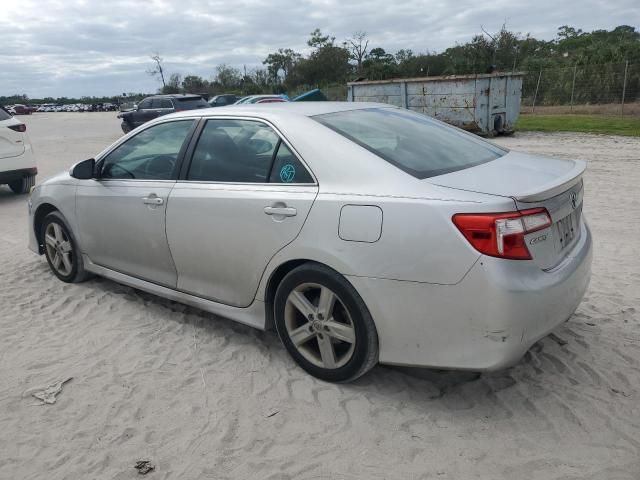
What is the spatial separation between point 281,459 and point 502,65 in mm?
35776

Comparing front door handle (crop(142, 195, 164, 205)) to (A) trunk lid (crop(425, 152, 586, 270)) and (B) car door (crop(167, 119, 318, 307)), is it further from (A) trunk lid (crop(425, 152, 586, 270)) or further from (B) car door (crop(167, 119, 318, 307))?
(A) trunk lid (crop(425, 152, 586, 270))

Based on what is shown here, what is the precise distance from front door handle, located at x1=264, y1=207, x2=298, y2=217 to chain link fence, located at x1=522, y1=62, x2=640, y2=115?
2119 centimetres

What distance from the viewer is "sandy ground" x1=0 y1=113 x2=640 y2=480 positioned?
2.63m

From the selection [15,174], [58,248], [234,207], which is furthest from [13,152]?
[234,207]

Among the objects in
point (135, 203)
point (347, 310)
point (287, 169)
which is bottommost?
point (347, 310)

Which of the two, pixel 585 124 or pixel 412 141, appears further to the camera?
pixel 585 124

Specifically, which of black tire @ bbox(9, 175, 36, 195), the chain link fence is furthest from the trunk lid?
the chain link fence

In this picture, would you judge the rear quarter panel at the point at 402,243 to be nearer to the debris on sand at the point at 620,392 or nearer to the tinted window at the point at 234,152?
the tinted window at the point at 234,152

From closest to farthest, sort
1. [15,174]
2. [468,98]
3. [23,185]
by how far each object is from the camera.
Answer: [15,174] → [23,185] → [468,98]

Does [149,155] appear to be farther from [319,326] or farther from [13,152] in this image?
[13,152]

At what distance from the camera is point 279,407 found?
122 inches

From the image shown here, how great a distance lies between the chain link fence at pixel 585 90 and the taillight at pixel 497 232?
69.4 feet

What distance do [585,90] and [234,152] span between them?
967 inches

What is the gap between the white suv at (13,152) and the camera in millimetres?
9117
